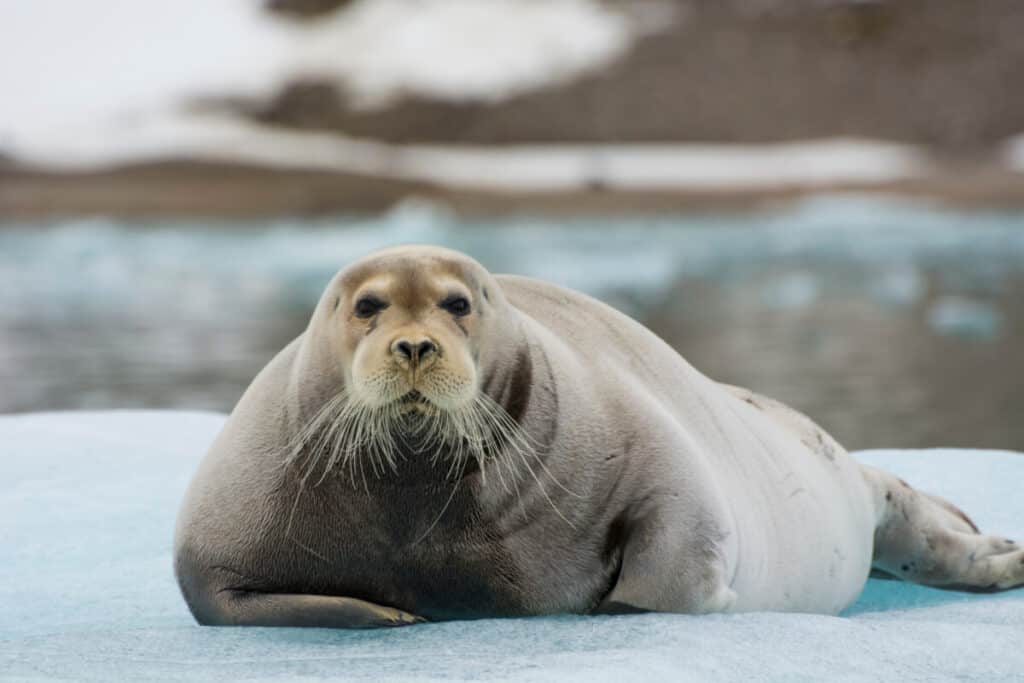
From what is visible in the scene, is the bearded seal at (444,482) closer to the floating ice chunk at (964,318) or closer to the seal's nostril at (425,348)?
the seal's nostril at (425,348)

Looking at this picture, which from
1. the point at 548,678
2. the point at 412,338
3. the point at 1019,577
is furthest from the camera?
the point at 1019,577

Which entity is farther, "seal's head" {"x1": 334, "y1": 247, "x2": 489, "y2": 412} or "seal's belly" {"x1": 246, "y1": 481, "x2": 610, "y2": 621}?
"seal's belly" {"x1": 246, "y1": 481, "x2": 610, "y2": 621}

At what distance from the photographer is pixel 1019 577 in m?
3.28

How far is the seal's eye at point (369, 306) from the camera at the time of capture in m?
2.22

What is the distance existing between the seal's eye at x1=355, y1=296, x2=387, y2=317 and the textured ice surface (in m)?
0.54

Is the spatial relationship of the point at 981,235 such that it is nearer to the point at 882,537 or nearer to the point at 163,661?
the point at 882,537

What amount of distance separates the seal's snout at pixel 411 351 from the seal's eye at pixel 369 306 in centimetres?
14

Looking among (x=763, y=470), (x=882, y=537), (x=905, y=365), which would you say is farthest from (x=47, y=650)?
(x=905, y=365)

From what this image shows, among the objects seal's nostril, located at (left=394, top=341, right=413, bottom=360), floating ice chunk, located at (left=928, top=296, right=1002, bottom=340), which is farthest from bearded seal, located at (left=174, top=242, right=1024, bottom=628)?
floating ice chunk, located at (left=928, top=296, right=1002, bottom=340)

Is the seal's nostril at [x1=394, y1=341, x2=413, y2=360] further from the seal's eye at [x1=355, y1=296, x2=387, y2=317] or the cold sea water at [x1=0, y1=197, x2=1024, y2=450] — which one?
the cold sea water at [x1=0, y1=197, x2=1024, y2=450]

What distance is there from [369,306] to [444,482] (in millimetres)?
331

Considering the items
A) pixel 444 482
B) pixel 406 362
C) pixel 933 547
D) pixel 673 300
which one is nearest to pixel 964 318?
pixel 673 300

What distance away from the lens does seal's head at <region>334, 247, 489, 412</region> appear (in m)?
2.10

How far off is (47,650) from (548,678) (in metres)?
0.89
